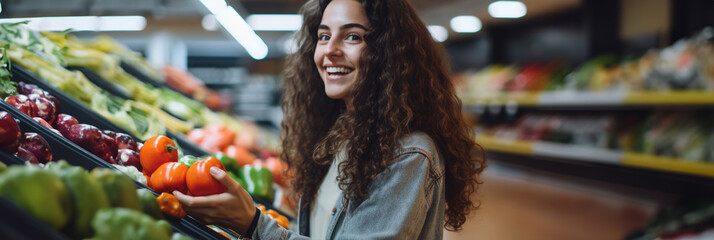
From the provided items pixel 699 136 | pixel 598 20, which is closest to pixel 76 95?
pixel 699 136

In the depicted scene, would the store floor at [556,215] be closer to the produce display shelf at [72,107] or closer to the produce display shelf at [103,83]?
the produce display shelf at [103,83]

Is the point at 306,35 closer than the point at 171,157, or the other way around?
the point at 171,157

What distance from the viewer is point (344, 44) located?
1361 mm

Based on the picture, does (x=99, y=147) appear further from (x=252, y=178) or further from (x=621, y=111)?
(x=621, y=111)

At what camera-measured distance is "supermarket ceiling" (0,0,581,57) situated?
85.4 inches

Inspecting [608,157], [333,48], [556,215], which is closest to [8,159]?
[333,48]

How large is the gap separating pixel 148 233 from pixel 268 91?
672cm

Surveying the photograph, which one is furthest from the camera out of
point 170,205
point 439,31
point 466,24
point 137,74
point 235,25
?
point 439,31

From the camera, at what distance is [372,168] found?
1.20 metres

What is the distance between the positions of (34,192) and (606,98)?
4055 mm

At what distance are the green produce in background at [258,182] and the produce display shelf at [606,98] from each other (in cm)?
264

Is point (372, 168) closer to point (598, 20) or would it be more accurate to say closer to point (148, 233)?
point (148, 233)

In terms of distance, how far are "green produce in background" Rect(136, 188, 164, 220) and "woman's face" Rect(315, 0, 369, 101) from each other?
0.53 metres

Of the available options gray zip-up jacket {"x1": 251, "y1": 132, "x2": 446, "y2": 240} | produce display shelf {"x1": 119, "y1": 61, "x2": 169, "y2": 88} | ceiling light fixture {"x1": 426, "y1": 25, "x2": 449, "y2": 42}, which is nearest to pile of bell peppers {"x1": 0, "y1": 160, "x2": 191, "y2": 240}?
gray zip-up jacket {"x1": 251, "y1": 132, "x2": 446, "y2": 240}
